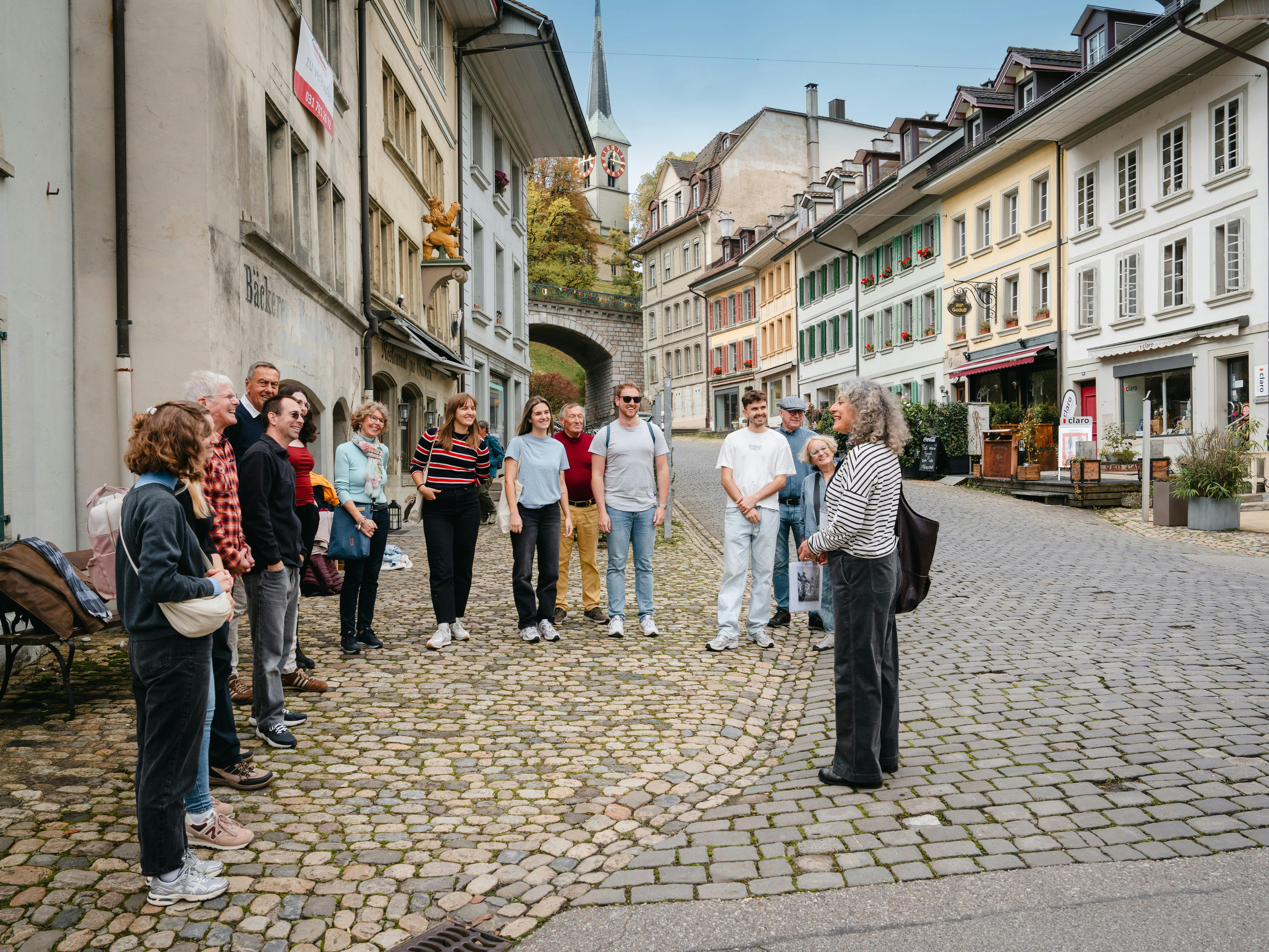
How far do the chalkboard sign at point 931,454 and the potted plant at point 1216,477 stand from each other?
10411mm

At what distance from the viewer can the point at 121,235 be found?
8.77 metres

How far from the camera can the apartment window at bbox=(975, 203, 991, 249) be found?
31.2 metres

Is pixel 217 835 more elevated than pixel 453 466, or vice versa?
pixel 453 466

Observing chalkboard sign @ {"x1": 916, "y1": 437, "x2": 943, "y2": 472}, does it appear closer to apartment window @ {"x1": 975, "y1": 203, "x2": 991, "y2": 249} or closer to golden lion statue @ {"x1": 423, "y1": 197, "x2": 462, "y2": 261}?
apartment window @ {"x1": 975, "y1": 203, "x2": 991, "y2": 249}

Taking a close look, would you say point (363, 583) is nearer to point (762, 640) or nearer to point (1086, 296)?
point (762, 640)

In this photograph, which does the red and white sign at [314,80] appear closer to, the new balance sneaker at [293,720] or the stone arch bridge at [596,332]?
the new balance sneaker at [293,720]

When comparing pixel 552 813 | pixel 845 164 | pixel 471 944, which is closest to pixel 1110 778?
pixel 552 813

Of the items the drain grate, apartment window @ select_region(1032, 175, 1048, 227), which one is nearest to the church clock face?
apartment window @ select_region(1032, 175, 1048, 227)

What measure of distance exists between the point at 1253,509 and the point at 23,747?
1856 cm

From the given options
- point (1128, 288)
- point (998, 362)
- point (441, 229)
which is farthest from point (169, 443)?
point (998, 362)

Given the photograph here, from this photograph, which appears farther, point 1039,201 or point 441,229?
point 1039,201

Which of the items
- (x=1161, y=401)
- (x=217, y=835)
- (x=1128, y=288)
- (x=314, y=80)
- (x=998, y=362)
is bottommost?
(x=217, y=835)

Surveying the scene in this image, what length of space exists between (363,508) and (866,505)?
13.8 feet

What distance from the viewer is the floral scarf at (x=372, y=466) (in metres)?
7.60
